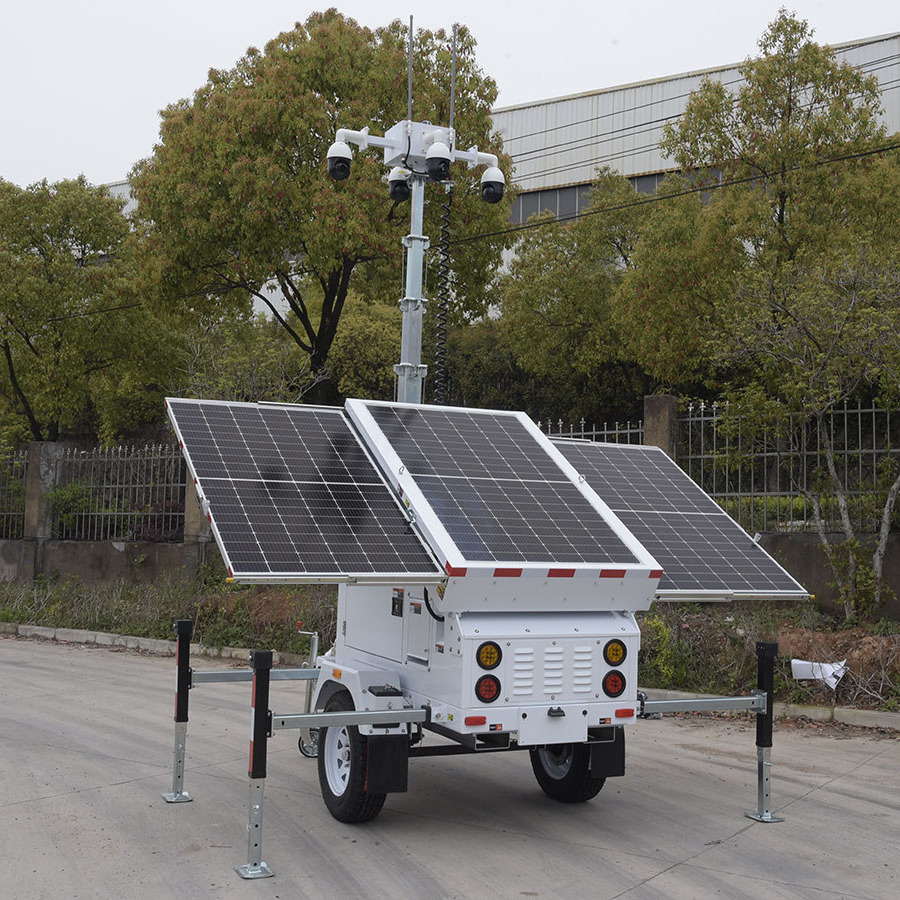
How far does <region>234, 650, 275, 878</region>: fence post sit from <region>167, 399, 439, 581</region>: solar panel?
580 mm

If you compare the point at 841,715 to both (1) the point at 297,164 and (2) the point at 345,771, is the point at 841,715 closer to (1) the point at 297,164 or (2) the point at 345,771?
(2) the point at 345,771

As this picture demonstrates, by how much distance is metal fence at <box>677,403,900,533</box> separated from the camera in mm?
12797

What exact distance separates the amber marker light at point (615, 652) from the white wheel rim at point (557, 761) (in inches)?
44.5

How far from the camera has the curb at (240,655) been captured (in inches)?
404

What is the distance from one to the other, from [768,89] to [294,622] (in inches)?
498

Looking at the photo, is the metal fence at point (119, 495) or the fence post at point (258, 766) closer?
the fence post at point (258, 766)

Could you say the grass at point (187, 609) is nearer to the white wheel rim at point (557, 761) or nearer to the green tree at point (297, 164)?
the green tree at point (297, 164)

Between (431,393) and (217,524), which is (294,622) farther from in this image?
(431,393)

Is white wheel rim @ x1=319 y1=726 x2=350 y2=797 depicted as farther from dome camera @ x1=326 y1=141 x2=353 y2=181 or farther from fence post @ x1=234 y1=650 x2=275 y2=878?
dome camera @ x1=326 y1=141 x2=353 y2=181

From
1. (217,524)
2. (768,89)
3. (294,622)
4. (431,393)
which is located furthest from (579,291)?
(217,524)

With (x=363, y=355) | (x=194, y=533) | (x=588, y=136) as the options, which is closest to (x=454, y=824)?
(x=194, y=533)

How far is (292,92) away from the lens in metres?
20.3

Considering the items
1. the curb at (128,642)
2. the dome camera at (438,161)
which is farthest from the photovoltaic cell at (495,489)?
the curb at (128,642)

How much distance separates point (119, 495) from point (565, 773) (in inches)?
590
